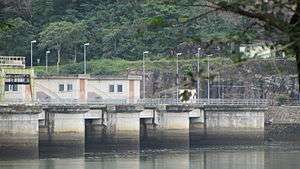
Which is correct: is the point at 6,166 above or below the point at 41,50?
below

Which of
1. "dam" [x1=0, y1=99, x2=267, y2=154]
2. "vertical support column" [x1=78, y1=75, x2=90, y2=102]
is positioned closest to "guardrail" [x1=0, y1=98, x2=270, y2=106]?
"dam" [x1=0, y1=99, x2=267, y2=154]

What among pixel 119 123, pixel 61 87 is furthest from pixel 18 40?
pixel 119 123

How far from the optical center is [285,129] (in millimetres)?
65312

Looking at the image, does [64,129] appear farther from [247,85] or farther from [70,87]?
[247,85]

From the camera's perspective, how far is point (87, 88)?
61344 mm


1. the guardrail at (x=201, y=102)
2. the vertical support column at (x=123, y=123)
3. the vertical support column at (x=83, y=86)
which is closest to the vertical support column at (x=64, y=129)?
the vertical support column at (x=123, y=123)

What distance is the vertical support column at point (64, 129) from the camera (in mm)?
49062

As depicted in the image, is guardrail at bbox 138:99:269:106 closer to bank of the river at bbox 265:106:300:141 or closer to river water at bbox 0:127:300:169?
bank of the river at bbox 265:106:300:141

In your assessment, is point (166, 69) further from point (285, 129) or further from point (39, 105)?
point (39, 105)

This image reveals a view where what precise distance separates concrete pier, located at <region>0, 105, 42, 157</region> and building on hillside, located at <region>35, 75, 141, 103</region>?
11536 mm

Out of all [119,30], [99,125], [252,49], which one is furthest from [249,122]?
[252,49]

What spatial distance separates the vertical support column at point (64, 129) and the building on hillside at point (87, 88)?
7997 mm

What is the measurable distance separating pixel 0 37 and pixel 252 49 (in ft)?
204

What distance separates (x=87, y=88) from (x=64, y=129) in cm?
1192
